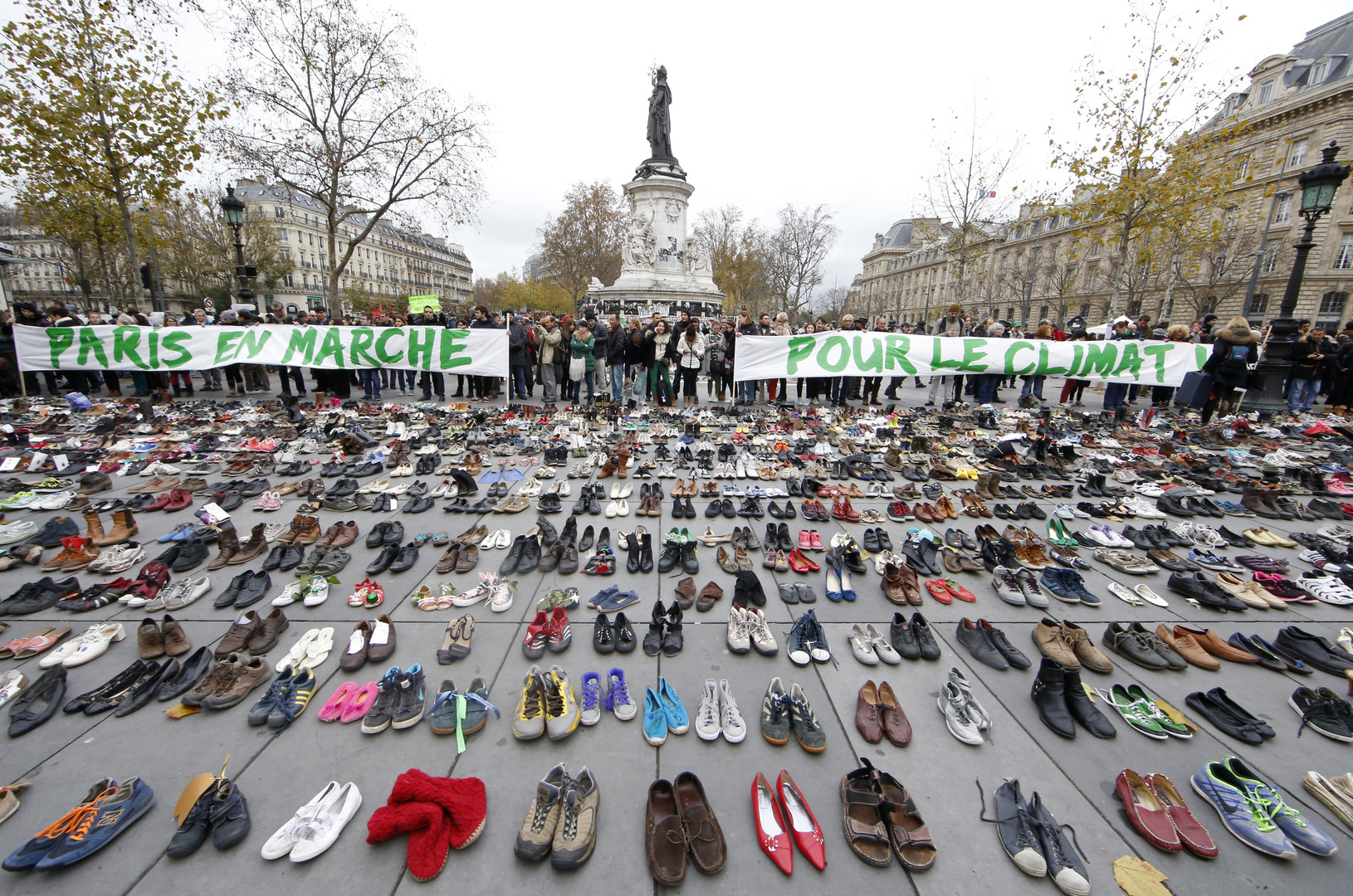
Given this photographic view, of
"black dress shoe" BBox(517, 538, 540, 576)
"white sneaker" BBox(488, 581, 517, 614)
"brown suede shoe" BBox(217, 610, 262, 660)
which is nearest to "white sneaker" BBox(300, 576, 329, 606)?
"brown suede shoe" BBox(217, 610, 262, 660)

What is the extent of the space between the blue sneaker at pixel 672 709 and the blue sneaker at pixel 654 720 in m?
0.03

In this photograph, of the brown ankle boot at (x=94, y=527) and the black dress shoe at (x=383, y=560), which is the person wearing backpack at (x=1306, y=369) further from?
the brown ankle boot at (x=94, y=527)

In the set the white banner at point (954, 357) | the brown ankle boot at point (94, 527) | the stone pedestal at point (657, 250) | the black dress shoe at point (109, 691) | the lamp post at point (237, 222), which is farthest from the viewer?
the stone pedestal at point (657, 250)

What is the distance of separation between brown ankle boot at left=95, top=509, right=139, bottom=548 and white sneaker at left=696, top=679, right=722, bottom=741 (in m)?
6.09

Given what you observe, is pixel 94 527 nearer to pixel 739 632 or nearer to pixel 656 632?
pixel 656 632

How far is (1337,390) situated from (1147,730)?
16.8 metres

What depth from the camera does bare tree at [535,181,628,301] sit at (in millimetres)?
46656

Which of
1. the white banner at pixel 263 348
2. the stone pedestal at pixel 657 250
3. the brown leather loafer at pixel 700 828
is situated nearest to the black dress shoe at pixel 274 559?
the brown leather loafer at pixel 700 828

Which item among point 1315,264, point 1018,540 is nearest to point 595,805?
point 1018,540

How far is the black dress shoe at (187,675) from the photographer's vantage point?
9.86 ft

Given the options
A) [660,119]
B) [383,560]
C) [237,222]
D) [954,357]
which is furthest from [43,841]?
[660,119]

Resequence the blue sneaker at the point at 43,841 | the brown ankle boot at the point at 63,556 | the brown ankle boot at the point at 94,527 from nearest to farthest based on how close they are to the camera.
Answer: the blue sneaker at the point at 43,841, the brown ankle boot at the point at 63,556, the brown ankle boot at the point at 94,527

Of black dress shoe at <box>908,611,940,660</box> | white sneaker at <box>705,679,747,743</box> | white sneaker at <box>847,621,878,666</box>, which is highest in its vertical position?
black dress shoe at <box>908,611,940,660</box>

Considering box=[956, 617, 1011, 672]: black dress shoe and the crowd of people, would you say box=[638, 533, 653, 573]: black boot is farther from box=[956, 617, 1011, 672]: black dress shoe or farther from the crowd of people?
the crowd of people
